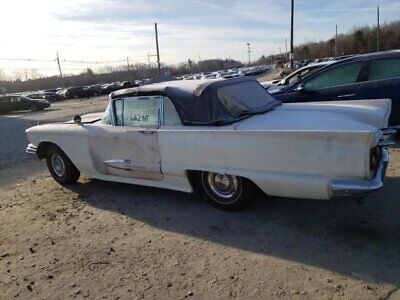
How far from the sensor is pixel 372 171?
3.95 meters

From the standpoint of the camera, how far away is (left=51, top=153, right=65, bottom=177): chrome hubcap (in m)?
6.34

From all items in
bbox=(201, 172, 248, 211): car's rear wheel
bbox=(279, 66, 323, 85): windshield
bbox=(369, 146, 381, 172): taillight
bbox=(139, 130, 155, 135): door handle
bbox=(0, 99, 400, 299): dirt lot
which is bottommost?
bbox=(0, 99, 400, 299): dirt lot

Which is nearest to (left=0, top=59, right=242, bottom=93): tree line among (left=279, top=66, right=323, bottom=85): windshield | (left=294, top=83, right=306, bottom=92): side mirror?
(left=279, top=66, right=323, bottom=85): windshield

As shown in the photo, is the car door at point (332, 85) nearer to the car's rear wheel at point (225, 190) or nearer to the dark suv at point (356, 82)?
the dark suv at point (356, 82)

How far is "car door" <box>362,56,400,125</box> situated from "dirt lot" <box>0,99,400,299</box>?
1948 mm

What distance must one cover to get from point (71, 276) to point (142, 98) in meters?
2.37

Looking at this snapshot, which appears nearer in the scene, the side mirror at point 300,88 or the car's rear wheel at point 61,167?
the car's rear wheel at point 61,167

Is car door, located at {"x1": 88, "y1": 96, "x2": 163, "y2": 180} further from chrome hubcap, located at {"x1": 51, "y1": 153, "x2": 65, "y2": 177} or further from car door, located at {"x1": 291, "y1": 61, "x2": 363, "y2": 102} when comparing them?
car door, located at {"x1": 291, "y1": 61, "x2": 363, "y2": 102}

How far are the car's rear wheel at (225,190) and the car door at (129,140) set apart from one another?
0.63 m

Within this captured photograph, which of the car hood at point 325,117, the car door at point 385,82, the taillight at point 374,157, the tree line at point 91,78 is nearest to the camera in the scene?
the taillight at point 374,157

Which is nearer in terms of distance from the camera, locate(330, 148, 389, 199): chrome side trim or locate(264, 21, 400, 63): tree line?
locate(330, 148, 389, 199): chrome side trim

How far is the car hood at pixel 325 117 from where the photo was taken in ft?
14.1

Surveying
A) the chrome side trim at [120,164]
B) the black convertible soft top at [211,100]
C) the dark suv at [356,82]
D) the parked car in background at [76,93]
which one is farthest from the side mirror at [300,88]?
the parked car in background at [76,93]

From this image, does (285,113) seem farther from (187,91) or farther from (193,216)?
(193,216)
